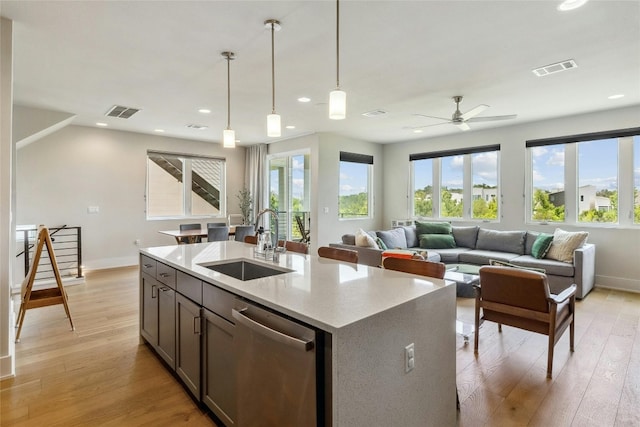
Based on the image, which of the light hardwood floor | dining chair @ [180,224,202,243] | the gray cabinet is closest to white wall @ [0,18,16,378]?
the light hardwood floor

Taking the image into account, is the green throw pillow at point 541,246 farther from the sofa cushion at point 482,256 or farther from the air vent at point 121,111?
the air vent at point 121,111

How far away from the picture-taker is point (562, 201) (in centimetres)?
569

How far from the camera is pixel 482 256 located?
5434 millimetres

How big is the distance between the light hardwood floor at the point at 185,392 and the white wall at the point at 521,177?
1.68m

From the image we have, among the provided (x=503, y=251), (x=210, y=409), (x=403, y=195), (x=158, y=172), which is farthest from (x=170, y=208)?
(x=503, y=251)

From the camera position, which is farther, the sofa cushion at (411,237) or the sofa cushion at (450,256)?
the sofa cushion at (411,237)

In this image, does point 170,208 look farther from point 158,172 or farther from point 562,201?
point 562,201

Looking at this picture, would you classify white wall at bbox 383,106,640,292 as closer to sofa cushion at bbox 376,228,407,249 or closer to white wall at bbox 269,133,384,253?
white wall at bbox 269,133,384,253

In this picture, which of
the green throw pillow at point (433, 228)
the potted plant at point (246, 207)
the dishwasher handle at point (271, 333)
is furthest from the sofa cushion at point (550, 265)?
the potted plant at point (246, 207)

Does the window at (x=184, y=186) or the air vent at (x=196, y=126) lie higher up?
the air vent at (x=196, y=126)

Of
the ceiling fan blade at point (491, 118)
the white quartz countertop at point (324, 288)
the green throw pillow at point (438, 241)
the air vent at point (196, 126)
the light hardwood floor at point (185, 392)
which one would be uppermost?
the air vent at point (196, 126)

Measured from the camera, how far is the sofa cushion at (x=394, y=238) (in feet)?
19.4

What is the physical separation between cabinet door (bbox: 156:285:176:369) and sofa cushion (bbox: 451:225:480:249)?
5328 mm

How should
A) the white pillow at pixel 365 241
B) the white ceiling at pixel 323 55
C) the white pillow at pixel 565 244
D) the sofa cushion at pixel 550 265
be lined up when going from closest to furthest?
the white ceiling at pixel 323 55 → the sofa cushion at pixel 550 265 → the white pillow at pixel 565 244 → the white pillow at pixel 365 241
